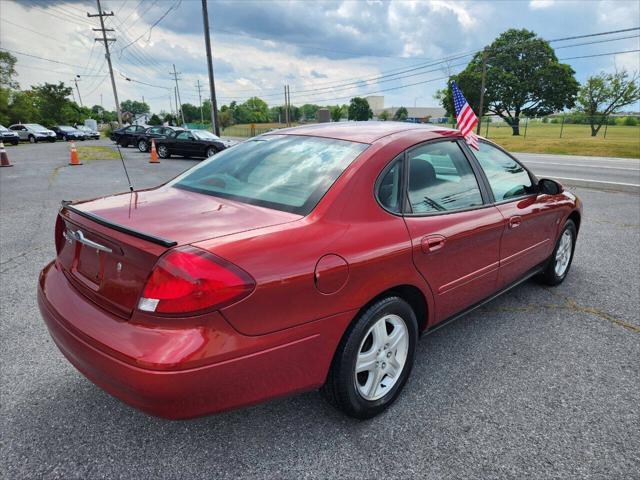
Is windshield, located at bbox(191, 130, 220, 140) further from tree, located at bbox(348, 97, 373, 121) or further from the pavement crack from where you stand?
tree, located at bbox(348, 97, 373, 121)

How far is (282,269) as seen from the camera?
5.92 ft

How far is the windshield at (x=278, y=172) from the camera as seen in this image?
2238 millimetres

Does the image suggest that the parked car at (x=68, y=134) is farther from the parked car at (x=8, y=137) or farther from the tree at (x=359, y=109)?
the tree at (x=359, y=109)

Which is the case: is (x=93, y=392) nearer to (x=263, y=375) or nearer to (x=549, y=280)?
(x=263, y=375)

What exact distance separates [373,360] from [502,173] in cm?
194

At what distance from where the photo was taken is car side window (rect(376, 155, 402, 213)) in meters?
2.33

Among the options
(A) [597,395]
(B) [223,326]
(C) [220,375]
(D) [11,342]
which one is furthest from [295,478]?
(D) [11,342]

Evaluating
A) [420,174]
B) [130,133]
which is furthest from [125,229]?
[130,133]

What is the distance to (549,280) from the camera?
4094mm

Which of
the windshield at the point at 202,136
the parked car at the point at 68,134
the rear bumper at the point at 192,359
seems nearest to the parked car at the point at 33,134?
the parked car at the point at 68,134

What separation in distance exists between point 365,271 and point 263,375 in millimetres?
→ 671

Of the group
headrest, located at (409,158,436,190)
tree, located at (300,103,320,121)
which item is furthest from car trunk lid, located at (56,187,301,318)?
tree, located at (300,103,320,121)

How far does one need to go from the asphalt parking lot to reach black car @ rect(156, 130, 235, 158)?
47.7 ft

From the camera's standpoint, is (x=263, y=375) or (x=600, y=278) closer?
(x=263, y=375)
